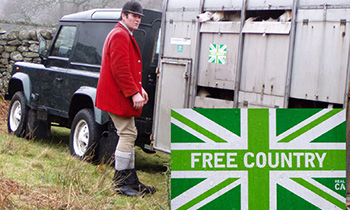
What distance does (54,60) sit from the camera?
8.96m

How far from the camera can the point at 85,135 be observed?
7801 millimetres

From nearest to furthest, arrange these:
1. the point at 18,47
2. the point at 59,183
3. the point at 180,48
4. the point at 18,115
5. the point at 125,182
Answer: the point at 59,183 < the point at 125,182 < the point at 180,48 < the point at 18,115 < the point at 18,47

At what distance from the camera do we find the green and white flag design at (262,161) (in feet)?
9.68

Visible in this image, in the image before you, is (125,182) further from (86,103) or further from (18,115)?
(18,115)

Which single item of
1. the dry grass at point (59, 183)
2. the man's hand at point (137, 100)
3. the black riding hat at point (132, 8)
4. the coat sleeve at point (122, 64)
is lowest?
the dry grass at point (59, 183)

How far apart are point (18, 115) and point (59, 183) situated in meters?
4.51

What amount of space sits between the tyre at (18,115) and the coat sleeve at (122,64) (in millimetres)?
4193

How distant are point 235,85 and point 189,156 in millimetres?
3139

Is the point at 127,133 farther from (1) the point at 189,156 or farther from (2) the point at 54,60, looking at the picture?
(2) the point at 54,60

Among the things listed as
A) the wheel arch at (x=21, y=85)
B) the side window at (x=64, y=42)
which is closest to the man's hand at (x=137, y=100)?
the side window at (x=64, y=42)

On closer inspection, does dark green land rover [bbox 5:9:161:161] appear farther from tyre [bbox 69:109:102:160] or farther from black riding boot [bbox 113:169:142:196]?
black riding boot [bbox 113:169:142:196]

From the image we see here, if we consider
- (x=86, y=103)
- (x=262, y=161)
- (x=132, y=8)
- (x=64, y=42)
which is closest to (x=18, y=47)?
(x=64, y=42)

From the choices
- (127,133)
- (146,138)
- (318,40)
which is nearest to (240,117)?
(318,40)

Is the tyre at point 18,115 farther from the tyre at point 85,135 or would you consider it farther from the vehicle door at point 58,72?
the tyre at point 85,135
